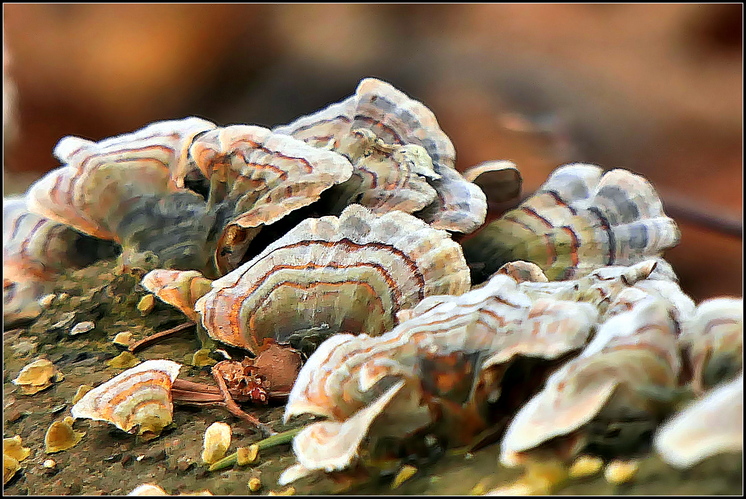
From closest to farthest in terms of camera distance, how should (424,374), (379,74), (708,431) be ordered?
1. (708,431)
2. (424,374)
3. (379,74)

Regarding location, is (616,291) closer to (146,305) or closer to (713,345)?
(713,345)

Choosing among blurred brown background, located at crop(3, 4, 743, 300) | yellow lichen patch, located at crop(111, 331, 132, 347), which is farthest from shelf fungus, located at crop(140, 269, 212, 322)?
blurred brown background, located at crop(3, 4, 743, 300)

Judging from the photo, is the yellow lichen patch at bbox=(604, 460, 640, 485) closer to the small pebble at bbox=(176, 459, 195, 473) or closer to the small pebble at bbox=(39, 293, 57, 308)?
the small pebble at bbox=(176, 459, 195, 473)

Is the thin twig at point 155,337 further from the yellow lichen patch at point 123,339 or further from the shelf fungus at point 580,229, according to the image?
the shelf fungus at point 580,229

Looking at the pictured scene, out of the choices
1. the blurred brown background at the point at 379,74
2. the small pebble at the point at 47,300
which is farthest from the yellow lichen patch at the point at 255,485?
the blurred brown background at the point at 379,74

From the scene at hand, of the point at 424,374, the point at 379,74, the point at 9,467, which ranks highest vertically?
the point at 379,74

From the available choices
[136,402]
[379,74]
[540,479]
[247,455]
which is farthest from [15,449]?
[379,74]
